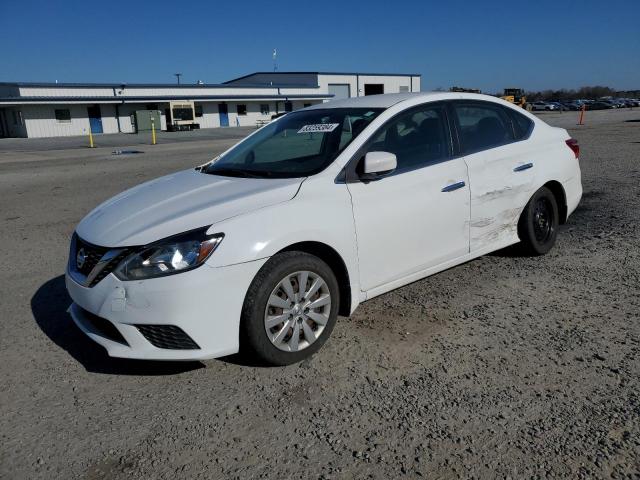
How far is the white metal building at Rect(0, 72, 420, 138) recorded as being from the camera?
1636 inches

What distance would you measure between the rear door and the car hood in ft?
5.46

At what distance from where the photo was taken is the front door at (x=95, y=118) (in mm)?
44406

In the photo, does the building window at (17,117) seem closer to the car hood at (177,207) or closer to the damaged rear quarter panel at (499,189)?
the car hood at (177,207)

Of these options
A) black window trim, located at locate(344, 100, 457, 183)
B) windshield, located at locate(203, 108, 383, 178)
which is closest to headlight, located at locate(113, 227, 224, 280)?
windshield, located at locate(203, 108, 383, 178)

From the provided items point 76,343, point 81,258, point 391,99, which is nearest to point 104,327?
point 81,258

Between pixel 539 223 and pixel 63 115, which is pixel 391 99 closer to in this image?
pixel 539 223

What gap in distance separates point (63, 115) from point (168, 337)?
45.8 m

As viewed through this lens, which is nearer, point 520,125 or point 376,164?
point 376,164

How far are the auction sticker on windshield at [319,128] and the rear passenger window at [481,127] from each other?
3.57 ft

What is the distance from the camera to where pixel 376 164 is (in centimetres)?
354

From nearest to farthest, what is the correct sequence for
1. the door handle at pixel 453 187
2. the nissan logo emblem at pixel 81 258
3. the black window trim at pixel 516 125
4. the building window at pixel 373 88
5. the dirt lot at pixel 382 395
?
the dirt lot at pixel 382 395 → the nissan logo emblem at pixel 81 258 → the door handle at pixel 453 187 → the black window trim at pixel 516 125 → the building window at pixel 373 88

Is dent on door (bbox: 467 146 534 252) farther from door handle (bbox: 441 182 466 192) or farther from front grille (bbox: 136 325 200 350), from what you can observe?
front grille (bbox: 136 325 200 350)

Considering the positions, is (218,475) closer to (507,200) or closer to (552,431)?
(552,431)

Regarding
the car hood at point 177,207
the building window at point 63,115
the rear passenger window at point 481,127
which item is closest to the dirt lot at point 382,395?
the car hood at point 177,207
